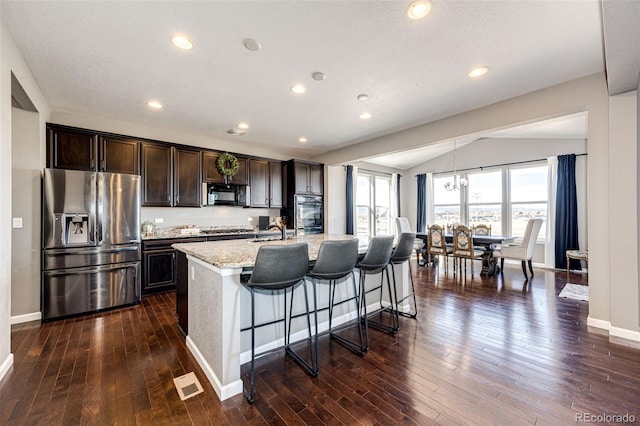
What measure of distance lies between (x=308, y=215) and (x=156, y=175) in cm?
305

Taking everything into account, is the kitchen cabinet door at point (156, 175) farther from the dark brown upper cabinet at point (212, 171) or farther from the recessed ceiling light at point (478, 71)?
the recessed ceiling light at point (478, 71)

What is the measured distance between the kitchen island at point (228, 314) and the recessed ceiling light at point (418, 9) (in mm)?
1989

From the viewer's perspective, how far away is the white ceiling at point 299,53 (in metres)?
1.92

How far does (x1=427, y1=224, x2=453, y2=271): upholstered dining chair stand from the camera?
5617mm

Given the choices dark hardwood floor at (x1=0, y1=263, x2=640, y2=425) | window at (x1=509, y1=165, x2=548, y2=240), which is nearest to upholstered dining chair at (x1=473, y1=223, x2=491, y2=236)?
window at (x1=509, y1=165, x2=548, y2=240)

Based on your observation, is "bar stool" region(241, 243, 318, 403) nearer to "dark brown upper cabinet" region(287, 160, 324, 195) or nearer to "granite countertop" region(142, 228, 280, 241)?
"granite countertop" region(142, 228, 280, 241)

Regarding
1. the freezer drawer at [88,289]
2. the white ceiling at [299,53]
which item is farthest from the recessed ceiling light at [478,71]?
the freezer drawer at [88,289]

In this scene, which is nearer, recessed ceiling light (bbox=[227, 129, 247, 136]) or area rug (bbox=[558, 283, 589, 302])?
area rug (bbox=[558, 283, 589, 302])

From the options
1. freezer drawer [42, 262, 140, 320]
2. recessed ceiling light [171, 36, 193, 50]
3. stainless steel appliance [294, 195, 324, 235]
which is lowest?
freezer drawer [42, 262, 140, 320]

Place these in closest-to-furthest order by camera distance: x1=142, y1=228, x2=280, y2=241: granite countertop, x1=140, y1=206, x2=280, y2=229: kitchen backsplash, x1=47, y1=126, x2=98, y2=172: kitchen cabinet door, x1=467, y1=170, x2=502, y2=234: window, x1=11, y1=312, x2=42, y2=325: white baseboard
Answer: x1=11, y1=312, x2=42, y2=325: white baseboard → x1=47, y1=126, x2=98, y2=172: kitchen cabinet door → x1=142, y1=228, x2=280, y2=241: granite countertop → x1=140, y1=206, x2=280, y2=229: kitchen backsplash → x1=467, y1=170, x2=502, y2=234: window

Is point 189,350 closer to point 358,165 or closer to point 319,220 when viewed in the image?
point 319,220

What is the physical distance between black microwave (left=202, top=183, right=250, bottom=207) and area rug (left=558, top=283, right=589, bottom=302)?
18.2 feet

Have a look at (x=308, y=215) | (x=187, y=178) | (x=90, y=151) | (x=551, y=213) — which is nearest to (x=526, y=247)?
(x=551, y=213)

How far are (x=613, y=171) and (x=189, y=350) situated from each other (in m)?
4.46
